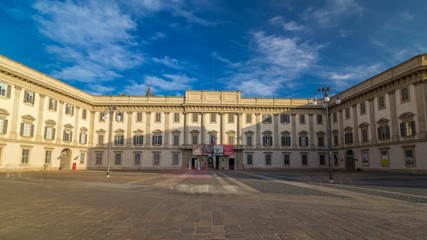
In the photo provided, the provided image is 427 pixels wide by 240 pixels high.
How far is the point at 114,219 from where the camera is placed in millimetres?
6129

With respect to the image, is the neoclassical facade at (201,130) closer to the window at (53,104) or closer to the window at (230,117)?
the window at (53,104)

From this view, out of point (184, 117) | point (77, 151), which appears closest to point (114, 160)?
point (77, 151)

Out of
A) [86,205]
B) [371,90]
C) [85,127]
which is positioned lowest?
[86,205]

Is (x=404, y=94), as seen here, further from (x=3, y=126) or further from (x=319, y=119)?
(x=3, y=126)

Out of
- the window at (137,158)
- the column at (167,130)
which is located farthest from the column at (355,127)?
the window at (137,158)

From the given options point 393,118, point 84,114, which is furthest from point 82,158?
point 393,118

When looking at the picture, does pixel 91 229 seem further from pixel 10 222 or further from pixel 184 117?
pixel 184 117

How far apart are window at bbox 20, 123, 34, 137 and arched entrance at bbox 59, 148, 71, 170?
7232 millimetres

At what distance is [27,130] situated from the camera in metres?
33.3

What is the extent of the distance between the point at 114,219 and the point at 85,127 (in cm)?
4414

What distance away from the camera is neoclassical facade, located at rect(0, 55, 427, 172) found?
119 feet

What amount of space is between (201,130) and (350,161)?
2521 centimetres

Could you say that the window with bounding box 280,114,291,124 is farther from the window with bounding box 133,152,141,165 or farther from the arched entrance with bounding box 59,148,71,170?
the arched entrance with bounding box 59,148,71,170

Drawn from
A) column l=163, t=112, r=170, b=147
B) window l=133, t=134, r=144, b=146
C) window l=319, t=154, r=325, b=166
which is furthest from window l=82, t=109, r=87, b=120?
window l=319, t=154, r=325, b=166
